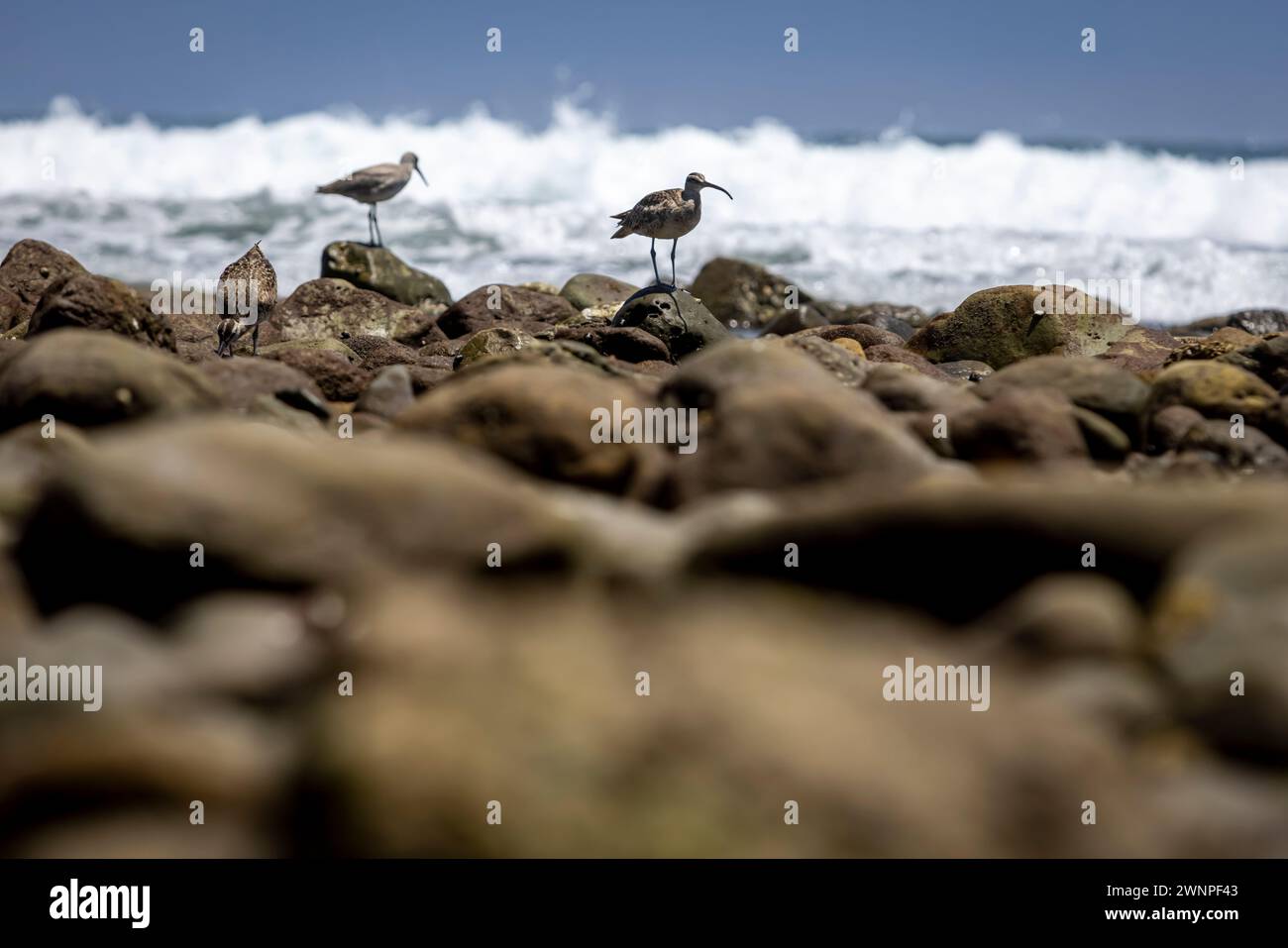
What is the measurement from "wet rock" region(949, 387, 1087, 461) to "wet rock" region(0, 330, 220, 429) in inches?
137

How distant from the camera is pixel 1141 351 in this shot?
411 inches

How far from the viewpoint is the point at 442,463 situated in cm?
351

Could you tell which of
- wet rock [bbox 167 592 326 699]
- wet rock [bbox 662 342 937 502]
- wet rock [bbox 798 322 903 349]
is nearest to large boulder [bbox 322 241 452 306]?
wet rock [bbox 798 322 903 349]

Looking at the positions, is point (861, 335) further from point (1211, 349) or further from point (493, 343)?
point (493, 343)

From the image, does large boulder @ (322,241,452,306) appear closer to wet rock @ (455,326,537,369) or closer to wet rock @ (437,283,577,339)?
wet rock @ (437,283,577,339)

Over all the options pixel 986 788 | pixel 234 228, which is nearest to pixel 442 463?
pixel 986 788

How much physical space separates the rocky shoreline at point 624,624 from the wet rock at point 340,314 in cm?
702

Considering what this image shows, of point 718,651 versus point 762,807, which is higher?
point 718,651

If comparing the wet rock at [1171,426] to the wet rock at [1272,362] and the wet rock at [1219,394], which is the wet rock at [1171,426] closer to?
the wet rock at [1219,394]

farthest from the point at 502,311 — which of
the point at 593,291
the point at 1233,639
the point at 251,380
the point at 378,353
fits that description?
the point at 1233,639

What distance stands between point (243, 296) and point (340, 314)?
3.39 metres

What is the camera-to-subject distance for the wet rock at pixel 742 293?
16312 millimetres
